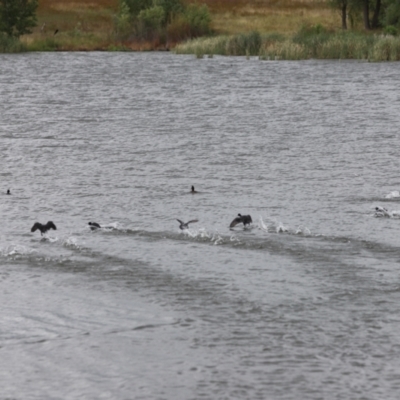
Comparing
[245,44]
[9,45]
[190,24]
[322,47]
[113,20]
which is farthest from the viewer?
[113,20]

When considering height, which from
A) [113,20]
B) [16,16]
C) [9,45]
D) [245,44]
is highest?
[16,16]

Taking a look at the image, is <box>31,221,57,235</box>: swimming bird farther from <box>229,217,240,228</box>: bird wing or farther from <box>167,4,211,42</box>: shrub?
<box>167,4,211,42</box>: shrub

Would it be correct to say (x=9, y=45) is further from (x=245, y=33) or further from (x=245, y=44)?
(x=245, y=44)

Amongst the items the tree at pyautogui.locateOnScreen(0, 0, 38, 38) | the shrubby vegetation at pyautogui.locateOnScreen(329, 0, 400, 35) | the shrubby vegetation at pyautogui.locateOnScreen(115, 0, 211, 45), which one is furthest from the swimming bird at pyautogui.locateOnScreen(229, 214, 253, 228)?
the shrubby vegetation at pyautogui.locateOnScreen(115, 0, 211, 45)

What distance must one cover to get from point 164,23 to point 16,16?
12900 mm

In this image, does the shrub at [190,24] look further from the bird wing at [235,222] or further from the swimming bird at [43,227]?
the swimming bird at [43,227]

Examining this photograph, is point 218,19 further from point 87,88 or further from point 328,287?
point 328,287

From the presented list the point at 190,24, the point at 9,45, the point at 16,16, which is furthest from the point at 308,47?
the point at 16,16

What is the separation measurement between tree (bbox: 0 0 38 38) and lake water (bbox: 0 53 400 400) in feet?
176

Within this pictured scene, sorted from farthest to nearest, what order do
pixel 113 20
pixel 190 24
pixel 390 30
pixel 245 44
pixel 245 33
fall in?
pixel 113 20 → pixel 190 24 → pixel 245 33 → pixel 390 30 → pixel 245 44

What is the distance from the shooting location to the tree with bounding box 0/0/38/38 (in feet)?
269

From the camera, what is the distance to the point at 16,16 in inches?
3263

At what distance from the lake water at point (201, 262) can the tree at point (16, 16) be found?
53.6 meters

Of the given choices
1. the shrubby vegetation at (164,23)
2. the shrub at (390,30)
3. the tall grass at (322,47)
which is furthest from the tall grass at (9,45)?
the shrub at (390,30)
